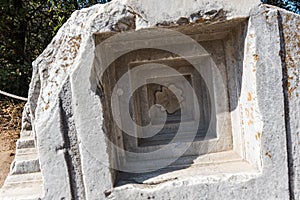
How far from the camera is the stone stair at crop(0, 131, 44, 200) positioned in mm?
1295

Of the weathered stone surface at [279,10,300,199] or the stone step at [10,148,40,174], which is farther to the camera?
the stone step at [10,148,40,174]

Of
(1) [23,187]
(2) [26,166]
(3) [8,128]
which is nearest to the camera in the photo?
(1) [23,187]

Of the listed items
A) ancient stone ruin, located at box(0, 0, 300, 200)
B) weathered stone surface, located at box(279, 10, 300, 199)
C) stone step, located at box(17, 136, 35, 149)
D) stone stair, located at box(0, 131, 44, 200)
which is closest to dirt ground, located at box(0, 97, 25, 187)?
stone step, located at box(17, 136, 35, 149)

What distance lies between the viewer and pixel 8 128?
4062mm

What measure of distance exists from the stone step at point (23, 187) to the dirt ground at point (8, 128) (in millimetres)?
1685

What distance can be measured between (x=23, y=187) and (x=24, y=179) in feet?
0.24

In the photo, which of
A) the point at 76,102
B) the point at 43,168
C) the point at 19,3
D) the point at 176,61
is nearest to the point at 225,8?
the point at 176,61

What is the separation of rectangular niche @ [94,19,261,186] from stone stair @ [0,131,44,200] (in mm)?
398

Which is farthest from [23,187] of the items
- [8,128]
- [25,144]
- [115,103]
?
[8,128]

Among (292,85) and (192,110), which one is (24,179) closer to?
(192,110)

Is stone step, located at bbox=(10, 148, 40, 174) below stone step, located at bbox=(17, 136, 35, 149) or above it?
below

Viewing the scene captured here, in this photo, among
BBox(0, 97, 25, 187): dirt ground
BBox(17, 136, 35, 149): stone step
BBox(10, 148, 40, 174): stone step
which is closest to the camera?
BBox(10, 148, 40, 174): stone step

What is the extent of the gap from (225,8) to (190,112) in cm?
70

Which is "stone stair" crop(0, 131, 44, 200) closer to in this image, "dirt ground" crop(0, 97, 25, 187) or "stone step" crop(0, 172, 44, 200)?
"stone step" crop(0, 172, 44, 200)
